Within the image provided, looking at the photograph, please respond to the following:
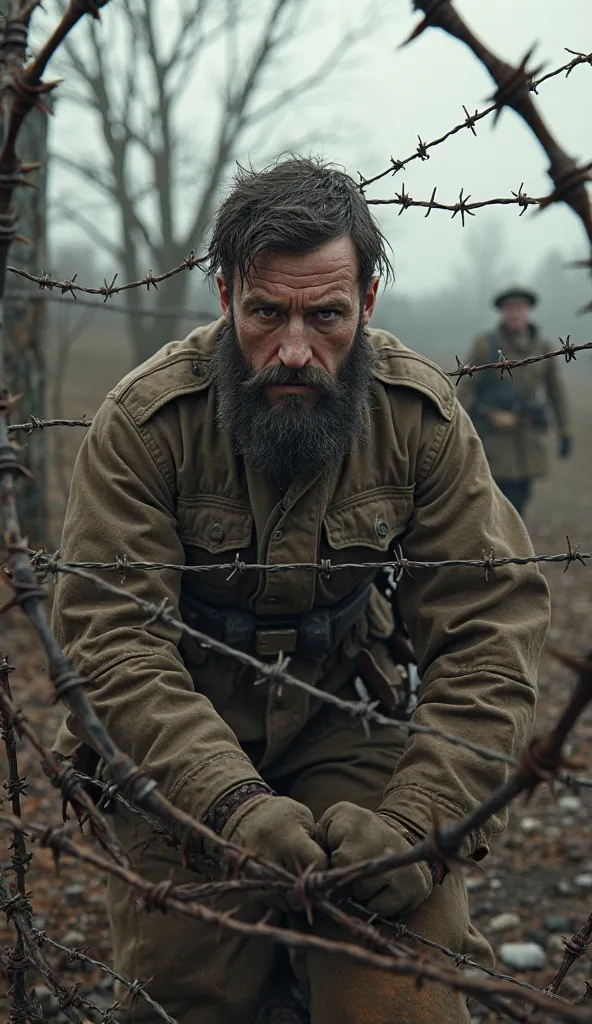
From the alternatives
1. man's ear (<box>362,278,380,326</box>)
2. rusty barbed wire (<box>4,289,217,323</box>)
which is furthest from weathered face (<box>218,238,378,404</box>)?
rusty barbed wire (<box>4,289,217,323</box>)

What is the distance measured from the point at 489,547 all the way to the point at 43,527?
16.4ft

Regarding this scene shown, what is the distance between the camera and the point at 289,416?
8.21ft

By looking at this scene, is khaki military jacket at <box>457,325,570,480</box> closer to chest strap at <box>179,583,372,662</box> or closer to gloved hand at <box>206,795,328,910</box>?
chest strap at <box>179,583,372,662</box>

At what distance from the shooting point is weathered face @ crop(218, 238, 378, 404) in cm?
246

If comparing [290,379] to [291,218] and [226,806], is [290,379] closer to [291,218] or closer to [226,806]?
[291,218]

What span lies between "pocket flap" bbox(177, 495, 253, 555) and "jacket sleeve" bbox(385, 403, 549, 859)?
46cm

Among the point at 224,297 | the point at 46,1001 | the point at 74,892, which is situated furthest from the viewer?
the point at 74,892

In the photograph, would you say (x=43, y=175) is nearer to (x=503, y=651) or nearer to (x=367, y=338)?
(x=367, y=338)

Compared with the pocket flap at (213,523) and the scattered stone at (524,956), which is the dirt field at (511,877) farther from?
the pocket flap at (213,523)

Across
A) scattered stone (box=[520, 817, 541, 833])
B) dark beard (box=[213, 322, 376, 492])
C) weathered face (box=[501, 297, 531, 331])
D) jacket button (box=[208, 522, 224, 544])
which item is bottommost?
scattered stone (box=[520, 817, 541, 833])

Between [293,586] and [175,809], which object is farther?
[293,586]

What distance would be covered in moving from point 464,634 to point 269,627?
53 centimetres

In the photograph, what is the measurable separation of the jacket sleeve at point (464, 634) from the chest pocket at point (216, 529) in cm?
46

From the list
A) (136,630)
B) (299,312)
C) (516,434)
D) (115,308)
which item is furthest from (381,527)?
(516,434)
